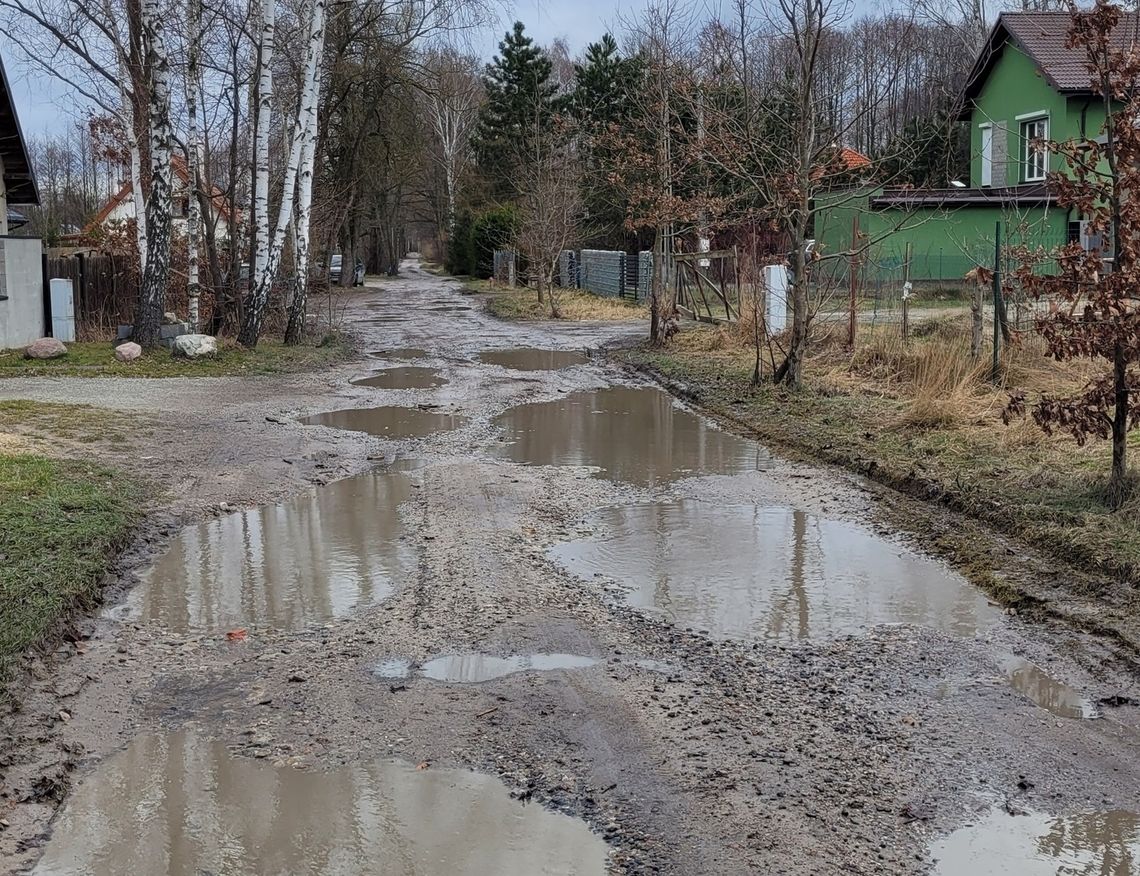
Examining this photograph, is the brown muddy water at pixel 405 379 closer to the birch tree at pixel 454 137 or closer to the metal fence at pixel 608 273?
the metal fence at pixel 608 273

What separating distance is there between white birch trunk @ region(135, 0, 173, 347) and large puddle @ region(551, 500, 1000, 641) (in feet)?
42.9

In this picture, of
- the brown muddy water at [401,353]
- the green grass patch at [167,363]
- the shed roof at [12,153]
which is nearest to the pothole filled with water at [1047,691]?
the green grass patch at [167,363]

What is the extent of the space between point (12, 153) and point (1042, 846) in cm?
2667

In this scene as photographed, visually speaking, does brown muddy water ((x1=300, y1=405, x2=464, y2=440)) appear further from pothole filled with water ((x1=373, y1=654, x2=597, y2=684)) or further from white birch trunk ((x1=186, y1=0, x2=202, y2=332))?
white birch trunk ((x1=186, y1=0, x2=202, y2=332))

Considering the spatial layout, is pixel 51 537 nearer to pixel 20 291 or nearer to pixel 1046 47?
pixel 20 291

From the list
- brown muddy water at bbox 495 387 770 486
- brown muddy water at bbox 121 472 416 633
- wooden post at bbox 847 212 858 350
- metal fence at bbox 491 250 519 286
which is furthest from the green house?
brown muddy water at bbox 121 472 416 633

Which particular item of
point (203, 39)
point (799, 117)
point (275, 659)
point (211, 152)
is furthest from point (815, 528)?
point (211, 152)

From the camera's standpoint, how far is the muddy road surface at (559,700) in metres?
3.89

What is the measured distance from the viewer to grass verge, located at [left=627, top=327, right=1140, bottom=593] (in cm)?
748

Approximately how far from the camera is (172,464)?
1024 cm

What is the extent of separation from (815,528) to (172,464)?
5705 millimetres

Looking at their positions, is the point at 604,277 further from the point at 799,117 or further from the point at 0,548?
the point at 0,548

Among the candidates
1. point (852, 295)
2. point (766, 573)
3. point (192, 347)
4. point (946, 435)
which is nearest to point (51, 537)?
point (766, 573)

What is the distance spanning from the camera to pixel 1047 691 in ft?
17.1
